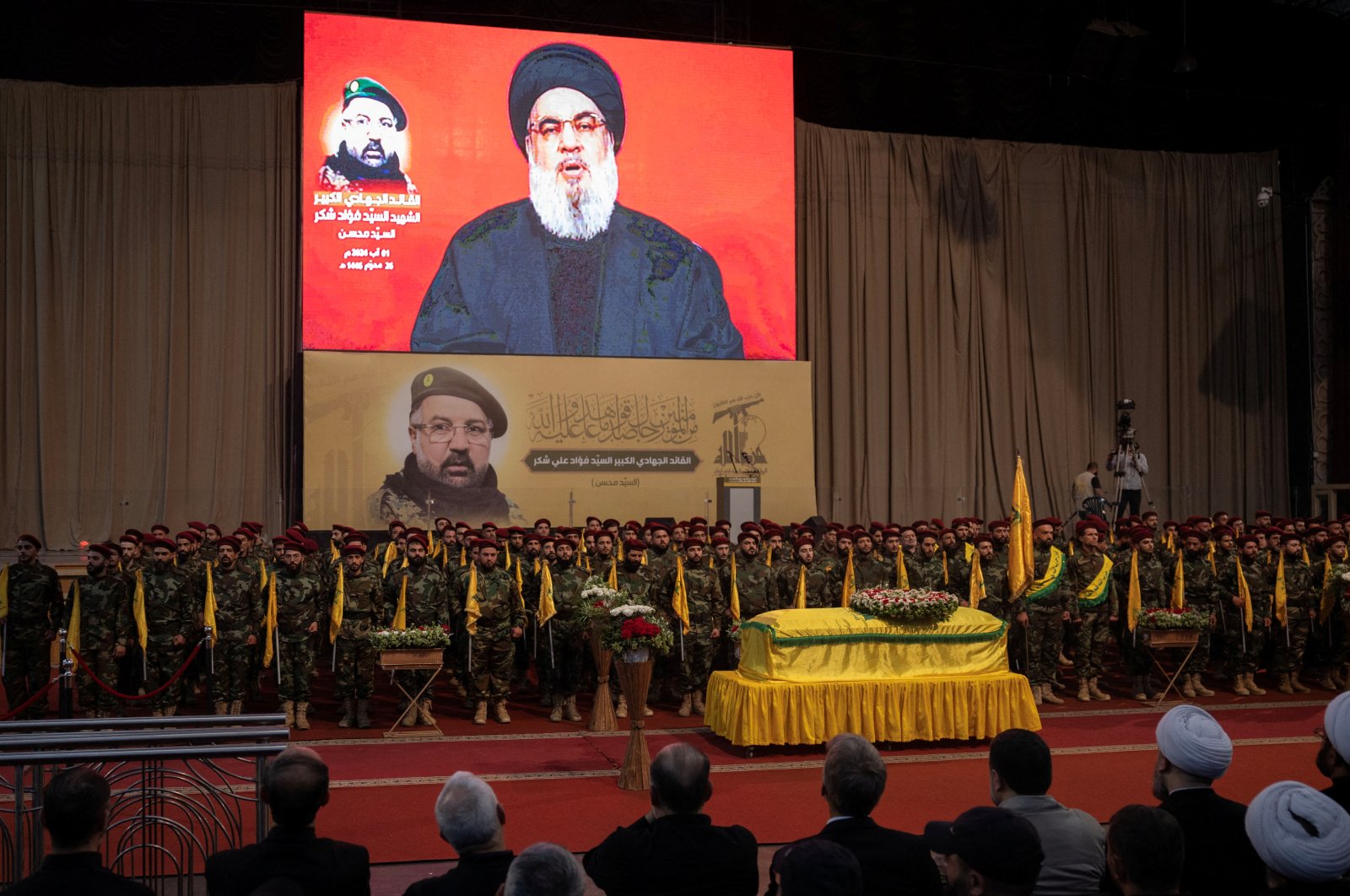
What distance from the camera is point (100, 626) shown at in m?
10.4

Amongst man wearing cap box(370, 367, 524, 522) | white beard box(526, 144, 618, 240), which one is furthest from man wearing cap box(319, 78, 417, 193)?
man wearing cap box(370, 367, 524, 522)

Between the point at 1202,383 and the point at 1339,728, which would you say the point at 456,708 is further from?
the point at 1202,383

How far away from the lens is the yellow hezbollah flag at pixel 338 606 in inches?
412

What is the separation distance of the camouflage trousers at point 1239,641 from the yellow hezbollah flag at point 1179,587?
48 cm

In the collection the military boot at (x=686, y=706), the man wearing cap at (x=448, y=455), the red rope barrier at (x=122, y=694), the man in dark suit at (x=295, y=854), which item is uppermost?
the man wearing cap at (x=448, y=455)

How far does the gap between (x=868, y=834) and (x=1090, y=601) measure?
29.2 feet

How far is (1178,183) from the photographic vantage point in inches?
934

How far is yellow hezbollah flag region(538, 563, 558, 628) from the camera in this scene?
11.2 m

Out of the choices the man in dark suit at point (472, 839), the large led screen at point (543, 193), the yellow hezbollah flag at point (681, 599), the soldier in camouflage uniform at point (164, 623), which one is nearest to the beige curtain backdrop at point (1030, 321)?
the large led screen at point (543, 193)

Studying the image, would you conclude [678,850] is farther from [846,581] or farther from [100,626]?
[846,581]

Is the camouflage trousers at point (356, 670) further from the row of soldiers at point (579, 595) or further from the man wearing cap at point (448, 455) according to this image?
the man wearing cap at point (448, 455)

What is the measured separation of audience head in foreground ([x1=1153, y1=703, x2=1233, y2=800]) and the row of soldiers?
6777mm

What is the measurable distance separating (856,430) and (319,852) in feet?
62.1

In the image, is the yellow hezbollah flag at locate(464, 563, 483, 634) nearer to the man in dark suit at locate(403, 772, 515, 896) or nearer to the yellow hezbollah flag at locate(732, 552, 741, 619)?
the yellow hezbollah flag at locate(732, 552, 741, 619)
